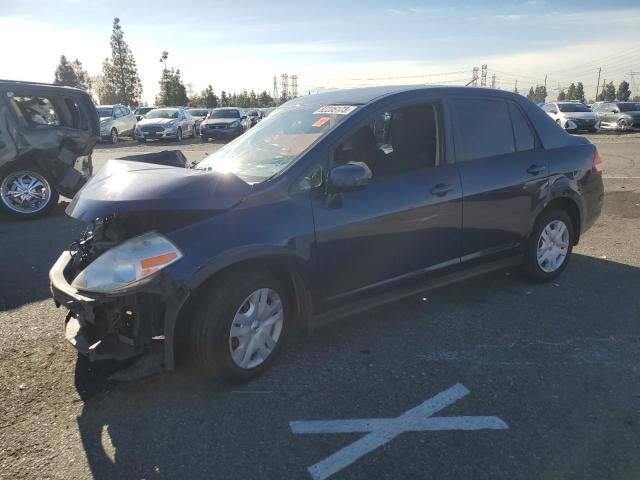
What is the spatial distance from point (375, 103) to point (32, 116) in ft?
21.2

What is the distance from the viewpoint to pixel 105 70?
242 feet

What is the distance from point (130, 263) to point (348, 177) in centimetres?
139

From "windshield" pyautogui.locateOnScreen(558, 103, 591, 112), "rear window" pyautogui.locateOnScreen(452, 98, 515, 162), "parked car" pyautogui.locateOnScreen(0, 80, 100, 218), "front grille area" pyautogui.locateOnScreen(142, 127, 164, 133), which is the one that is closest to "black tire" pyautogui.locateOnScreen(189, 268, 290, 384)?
"rear window" pyautogui.locateOnScreen(452, 98, 515, 162)

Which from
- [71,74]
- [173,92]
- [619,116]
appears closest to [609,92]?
[173,92]

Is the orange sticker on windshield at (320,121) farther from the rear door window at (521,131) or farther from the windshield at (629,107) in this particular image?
the windshield at (629,107)

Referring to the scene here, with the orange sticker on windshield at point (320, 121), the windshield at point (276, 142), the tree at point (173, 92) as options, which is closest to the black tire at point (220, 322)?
the windshield at point (276, 142)

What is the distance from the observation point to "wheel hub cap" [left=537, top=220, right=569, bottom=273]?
4.88 meters

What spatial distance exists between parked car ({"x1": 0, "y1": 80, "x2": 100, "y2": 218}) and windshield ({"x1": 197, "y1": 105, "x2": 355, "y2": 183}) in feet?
16.3

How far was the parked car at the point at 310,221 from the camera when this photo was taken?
2.94 metres

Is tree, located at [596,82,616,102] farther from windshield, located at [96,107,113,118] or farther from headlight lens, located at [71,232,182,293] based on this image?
headlight lens, located at [71,232,182,293]

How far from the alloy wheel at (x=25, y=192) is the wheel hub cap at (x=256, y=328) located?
630cm

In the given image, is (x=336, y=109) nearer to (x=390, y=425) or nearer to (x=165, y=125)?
(x=390, y=425)

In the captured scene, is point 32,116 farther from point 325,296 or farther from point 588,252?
point 588,252

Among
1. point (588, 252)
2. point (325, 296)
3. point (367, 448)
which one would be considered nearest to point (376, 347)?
point (325, 296)
